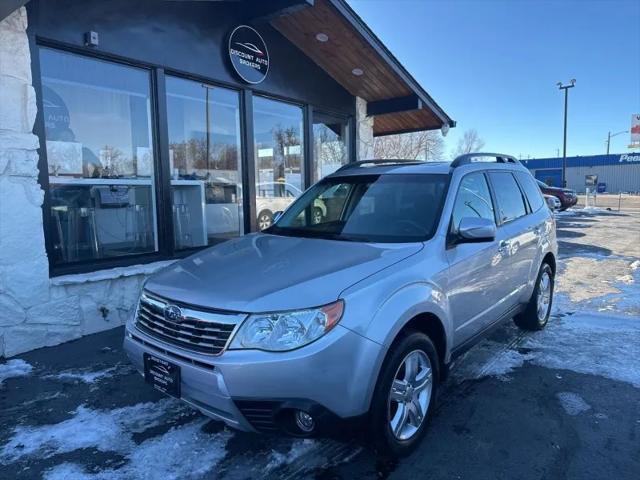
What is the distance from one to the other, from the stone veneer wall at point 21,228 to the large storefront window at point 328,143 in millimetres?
4887

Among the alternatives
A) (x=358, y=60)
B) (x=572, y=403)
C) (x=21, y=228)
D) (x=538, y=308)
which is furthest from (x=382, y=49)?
(x=572, y=403)

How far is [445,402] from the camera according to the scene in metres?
3.62

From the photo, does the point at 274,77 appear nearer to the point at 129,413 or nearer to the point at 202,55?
the point at 202,55

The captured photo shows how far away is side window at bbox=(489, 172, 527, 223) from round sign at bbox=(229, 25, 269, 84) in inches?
158

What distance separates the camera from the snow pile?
3.48 m

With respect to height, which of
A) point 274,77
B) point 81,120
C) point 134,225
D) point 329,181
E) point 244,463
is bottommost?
point 244,463

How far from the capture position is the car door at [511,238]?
4086mm

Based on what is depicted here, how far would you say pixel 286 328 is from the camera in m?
2.42

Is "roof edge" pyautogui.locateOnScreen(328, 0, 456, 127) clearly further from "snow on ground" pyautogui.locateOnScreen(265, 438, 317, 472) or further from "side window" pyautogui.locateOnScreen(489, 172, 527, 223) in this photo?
"snow on ground" pyautogui.locateOnScreen(265, 438, 317, 472)

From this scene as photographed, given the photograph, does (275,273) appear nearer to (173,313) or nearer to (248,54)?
(173,313)

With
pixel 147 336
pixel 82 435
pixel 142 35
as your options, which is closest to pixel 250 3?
pixel 142 35

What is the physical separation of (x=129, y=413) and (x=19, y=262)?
213cm

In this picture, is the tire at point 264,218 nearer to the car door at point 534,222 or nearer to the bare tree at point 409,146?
the car door at point 534,222

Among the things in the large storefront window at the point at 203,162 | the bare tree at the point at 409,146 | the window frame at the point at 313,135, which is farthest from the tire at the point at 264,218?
the bare tree at the point at 409,146
